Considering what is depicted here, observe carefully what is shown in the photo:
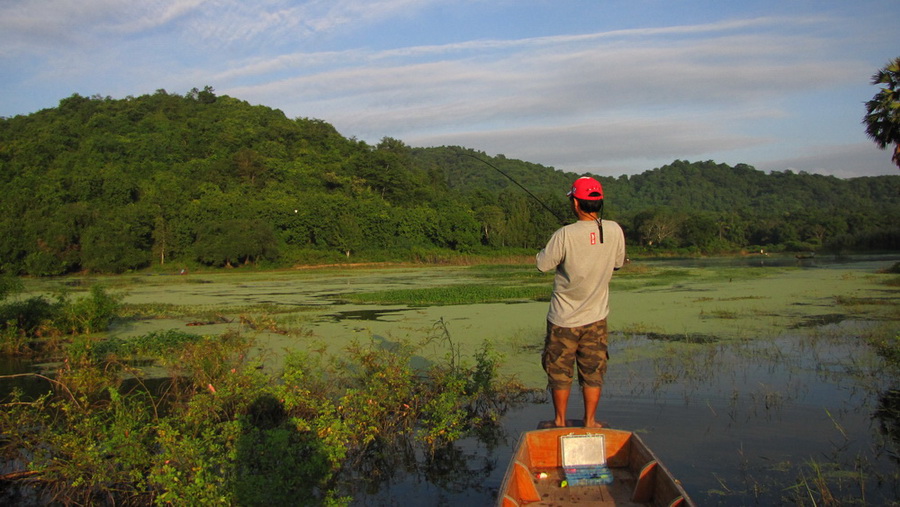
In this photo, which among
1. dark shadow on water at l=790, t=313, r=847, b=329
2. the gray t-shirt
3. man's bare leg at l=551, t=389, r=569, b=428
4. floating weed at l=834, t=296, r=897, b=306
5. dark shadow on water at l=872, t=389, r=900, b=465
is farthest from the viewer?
floating weed at l=834, t=296, r=897, b=306

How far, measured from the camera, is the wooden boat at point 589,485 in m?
3.02

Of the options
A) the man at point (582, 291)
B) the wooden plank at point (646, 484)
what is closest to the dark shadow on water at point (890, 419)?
the wooden plank at point (646, 484)

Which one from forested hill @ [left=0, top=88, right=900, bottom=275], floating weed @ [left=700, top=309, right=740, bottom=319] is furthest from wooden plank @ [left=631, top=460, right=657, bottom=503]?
forested hill @ [left=0, top=88, right=900, bottom=275]

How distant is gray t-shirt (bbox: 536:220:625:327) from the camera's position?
361 centimetres

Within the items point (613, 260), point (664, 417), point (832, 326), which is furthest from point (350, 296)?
point (613, 260)

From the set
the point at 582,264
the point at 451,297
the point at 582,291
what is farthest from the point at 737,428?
the point at 451,297

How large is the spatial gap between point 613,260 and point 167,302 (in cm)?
1401

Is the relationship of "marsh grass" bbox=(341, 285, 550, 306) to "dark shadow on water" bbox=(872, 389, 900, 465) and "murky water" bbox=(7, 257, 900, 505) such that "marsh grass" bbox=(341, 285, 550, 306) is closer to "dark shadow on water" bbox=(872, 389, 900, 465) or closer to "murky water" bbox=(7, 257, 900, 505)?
"murky water" bbox=(7, 257, 900, 505)

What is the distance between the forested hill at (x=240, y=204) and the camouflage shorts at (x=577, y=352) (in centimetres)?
2633

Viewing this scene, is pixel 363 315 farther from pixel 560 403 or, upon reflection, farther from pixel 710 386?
pixel 560 403

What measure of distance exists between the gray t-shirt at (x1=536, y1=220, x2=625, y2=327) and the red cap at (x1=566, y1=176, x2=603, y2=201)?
0.15m

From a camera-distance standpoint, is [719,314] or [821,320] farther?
[719,314]

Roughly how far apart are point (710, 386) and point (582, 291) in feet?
10.7

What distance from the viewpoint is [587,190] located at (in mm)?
3736
